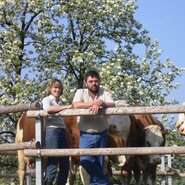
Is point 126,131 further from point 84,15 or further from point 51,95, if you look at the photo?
point 84,15

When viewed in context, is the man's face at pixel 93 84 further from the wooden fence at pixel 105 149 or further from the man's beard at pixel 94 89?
the wooden fence at pixel 105 149

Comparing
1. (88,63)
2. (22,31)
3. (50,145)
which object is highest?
(22,31)

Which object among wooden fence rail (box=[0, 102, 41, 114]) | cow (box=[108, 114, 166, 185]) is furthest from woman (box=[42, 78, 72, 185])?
cow (box=[108, 114, 166, 185])

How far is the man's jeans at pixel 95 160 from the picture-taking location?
22.4ft

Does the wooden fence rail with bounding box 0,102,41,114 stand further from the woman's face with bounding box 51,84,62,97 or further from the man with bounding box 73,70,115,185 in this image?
the woman's face with bounding box 51,84,62,97

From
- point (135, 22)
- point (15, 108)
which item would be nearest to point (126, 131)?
point (15, 108)

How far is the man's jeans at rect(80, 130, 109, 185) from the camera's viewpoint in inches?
268

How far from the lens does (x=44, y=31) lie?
21078 millimetres

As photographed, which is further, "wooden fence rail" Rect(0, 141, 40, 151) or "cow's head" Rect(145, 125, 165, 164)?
"cow's head" Rect(145, 125, 165, 164)

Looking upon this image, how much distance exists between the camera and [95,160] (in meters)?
6.81

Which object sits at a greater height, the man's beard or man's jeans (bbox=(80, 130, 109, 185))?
the man's beard

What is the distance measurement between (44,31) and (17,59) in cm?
183

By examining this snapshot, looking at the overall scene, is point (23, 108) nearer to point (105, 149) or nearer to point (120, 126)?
point (105, 149)

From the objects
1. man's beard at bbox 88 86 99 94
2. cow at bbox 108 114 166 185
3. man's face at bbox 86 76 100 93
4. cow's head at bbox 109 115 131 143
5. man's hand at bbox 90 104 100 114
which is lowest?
cow at bbox 108 114 166 185
